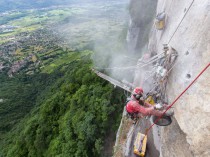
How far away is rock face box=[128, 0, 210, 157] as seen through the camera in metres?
5.31

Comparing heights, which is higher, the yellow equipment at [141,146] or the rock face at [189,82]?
the rock face at [189,82]

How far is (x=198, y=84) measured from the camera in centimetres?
557

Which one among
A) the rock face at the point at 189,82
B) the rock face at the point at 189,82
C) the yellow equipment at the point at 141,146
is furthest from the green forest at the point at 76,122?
the rock face at the point at 189,82

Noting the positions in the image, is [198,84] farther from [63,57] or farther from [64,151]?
[63,57]

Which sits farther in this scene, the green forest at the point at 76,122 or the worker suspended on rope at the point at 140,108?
the green forest at the point at 76,122

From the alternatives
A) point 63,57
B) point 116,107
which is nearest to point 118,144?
point 116,107

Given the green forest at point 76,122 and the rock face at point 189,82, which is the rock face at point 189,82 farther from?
the green forest at point 76,122

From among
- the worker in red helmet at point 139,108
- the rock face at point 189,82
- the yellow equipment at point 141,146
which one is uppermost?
the rock face at point 189,82

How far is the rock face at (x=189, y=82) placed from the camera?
17.4 feet

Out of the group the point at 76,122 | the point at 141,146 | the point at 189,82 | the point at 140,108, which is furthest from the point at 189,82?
the point at 76,122

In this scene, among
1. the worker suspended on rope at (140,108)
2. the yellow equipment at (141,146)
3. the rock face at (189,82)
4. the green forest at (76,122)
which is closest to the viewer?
the rock face at (189,82)

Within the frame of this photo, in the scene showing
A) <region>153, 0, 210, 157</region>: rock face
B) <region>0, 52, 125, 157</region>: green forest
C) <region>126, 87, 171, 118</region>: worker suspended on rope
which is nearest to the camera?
<region>153, 0, 210, 157</region>: rock face

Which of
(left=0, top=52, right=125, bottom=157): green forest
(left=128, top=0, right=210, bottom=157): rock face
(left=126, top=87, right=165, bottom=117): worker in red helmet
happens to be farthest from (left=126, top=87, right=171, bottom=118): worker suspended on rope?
(left=0, top=52, right=125, bottom=157): green forest

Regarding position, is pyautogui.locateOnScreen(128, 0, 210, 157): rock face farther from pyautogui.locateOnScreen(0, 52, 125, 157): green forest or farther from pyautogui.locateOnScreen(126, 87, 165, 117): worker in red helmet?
pyautogui.locateOnScreen(0, 52, 125, 157): green forest
